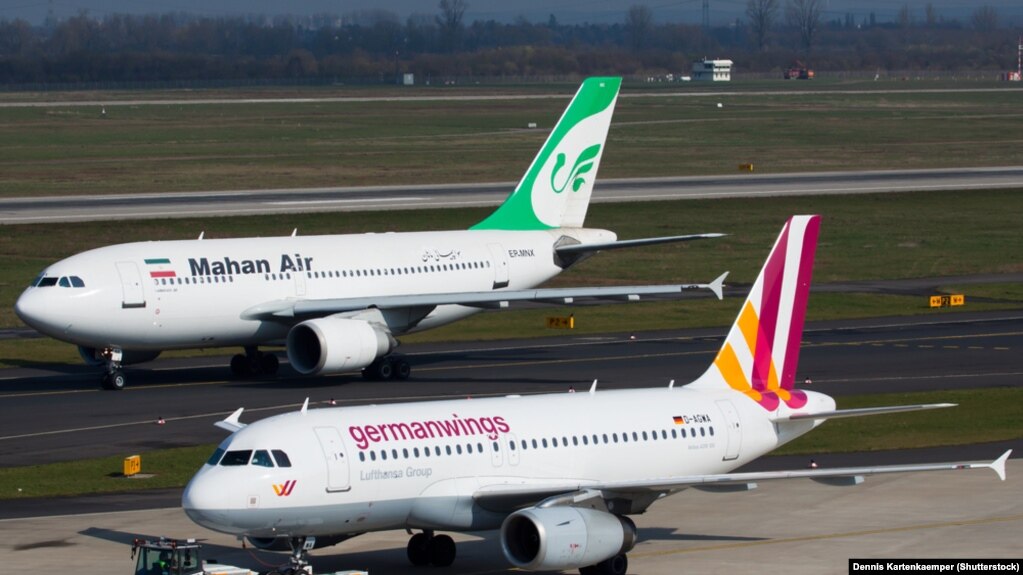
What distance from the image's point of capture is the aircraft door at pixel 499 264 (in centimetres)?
6291

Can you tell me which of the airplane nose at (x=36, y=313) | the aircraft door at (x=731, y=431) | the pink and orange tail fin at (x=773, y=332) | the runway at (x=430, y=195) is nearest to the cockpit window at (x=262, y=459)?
the aircraft door at (x=731, y=431)

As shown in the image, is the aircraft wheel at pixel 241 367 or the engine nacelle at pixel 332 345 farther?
the aircraft wheel at pixel 241 367

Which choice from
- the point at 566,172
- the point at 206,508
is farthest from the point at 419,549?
the point at 566,172

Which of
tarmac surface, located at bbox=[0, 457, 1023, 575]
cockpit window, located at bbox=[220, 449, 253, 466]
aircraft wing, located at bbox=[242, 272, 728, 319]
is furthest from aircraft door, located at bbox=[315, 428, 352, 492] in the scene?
aircraft wing, located at bbox=[242, 272, 728, 319]

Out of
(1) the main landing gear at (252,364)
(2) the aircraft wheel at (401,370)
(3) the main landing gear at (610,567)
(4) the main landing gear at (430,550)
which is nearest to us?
(3) the main landing gear at (610,567)

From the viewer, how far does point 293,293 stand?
192 ft

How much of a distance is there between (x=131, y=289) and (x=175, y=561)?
93.8ft

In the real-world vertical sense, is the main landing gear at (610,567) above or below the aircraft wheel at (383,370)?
above

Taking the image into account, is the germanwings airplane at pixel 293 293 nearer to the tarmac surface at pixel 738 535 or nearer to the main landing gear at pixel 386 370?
the main landing gear at pixel 386 370

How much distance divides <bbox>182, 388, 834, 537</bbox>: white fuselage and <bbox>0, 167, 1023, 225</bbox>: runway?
74257mm

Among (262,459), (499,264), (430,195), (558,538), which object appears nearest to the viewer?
(558,538)

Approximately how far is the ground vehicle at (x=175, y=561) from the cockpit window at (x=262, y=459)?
5.61ft

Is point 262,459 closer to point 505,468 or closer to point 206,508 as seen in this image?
point 206,508

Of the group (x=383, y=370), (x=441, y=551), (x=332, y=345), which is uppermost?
(x=441, y=551)
